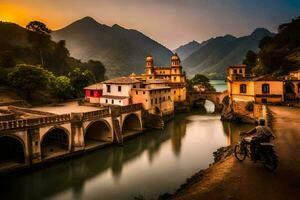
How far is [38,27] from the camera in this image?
7906 cm

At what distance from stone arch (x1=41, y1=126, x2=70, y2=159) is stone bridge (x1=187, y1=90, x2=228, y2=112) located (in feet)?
143

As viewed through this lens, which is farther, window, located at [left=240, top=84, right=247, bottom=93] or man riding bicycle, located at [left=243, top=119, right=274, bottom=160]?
window, located at [left=240, top=84, right=247, bottom=93]

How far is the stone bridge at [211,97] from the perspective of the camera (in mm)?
67250

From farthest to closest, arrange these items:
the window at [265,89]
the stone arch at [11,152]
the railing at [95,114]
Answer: the window at [265,89] < the railing at [95,114] < the stone arch at [11,152]

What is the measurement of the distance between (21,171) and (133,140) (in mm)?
16985

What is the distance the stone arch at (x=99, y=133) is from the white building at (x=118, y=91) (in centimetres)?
893

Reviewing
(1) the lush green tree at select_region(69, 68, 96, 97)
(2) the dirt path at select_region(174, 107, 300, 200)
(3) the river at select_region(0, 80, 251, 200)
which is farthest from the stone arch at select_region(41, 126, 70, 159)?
(1) the lush green tree at select_region(69, 68, 96, 97)

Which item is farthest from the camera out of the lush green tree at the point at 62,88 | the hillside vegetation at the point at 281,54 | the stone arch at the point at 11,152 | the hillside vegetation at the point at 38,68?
the hillside vegetation at the point at 281,54

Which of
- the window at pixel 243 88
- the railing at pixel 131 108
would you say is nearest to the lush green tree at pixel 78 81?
the railing at pixel 131 108

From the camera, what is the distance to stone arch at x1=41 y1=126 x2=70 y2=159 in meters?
29.3

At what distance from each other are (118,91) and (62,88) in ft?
57.8

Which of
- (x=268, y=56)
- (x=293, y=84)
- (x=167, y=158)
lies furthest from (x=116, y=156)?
(x=268, y=56)

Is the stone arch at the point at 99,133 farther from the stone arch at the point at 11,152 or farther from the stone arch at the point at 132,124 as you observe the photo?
the stone arch at the point at 11,152

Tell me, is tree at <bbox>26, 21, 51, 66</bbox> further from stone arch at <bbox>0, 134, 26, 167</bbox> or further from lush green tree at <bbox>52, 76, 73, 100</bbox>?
stone arch at <bbox>0, 134, 26, 167</bbox>
